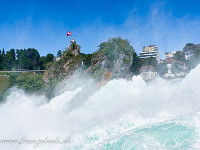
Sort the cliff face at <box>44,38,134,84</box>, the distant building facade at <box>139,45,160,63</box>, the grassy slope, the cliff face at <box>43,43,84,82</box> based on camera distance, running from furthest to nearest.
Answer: the distant building facade at <box>139,45,160,63</box>, the grassy slope, the cliff face at <box>43,43,84,82</box>, the cliff face at <box>44,38,134,84</box>

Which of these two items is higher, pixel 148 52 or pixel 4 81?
pixel 148 52

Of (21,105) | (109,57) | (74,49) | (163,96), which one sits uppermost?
(74,49)

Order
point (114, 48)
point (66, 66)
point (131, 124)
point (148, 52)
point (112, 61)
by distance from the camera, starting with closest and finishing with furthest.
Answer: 1. point (131, 124)
2. point (114, 48)
3. point (112, 61)
4. point (66, 66)
5. point (148, 52)

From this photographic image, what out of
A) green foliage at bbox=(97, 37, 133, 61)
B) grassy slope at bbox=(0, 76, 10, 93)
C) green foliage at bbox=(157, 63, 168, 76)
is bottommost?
grassy slope at bbox=(0, 76, 10, 93)

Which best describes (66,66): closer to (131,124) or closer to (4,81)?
(131,124)

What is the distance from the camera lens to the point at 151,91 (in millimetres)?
13391

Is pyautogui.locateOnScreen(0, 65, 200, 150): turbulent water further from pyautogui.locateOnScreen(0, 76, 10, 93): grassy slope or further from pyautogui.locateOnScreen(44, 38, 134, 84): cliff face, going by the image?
pyautogui.locateOnScreen(0, 76, 10, 93): grassy slope

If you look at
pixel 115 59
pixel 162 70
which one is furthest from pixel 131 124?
pixel 162 70

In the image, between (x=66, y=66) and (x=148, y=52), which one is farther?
(x=148, y=52)

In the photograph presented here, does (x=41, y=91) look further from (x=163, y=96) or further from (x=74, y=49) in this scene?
(x=163, y=96)

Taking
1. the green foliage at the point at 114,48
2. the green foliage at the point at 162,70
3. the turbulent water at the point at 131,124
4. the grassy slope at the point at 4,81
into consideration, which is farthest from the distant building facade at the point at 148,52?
the turbulent water at the point at 131,124

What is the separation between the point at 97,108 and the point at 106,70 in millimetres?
8037

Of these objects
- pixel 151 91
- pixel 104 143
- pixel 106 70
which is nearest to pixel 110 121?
pixel 104 143

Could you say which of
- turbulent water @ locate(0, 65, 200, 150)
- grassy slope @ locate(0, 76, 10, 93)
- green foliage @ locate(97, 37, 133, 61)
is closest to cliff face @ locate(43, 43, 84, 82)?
green foliage @ locate(97, 37, 133, 61)
